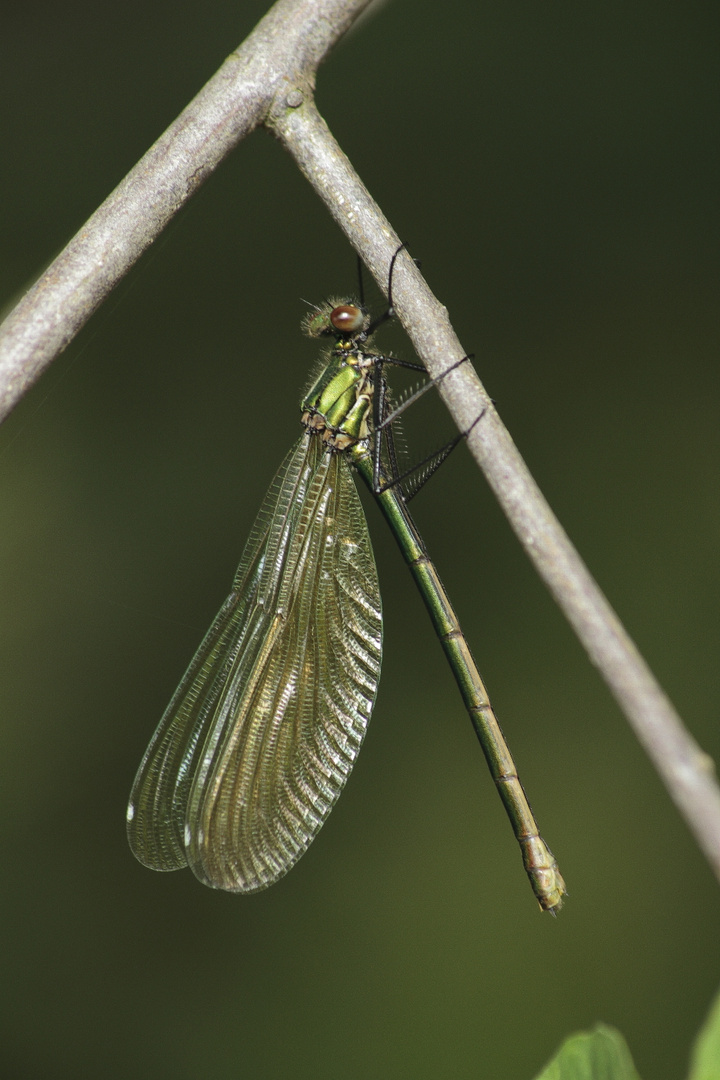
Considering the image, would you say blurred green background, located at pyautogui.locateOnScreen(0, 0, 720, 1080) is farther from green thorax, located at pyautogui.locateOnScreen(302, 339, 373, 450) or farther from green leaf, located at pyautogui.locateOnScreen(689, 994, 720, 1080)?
green leaf, located at pyautogui.locateOnScreen(689, 994, 720, 1080)

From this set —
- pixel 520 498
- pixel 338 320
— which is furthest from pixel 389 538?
pixel 520 498

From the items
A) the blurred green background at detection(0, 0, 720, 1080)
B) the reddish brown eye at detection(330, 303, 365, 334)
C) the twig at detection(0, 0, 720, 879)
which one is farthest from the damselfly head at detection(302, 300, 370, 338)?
the blurred green background at detection(0, 0, 720, 1080)

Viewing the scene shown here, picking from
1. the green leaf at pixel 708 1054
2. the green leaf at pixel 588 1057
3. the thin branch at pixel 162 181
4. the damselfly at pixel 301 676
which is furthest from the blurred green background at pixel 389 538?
the green leaf at pixel 708 1054

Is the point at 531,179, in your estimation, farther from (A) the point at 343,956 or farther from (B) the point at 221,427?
(A) the point at 343,956

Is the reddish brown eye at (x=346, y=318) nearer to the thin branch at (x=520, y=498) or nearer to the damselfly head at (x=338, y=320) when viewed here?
the damselfly head at (x=338, y=320)

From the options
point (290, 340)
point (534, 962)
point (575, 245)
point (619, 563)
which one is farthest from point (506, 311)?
point (534, 962)

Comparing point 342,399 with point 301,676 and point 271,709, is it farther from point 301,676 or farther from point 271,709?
point 271,709
